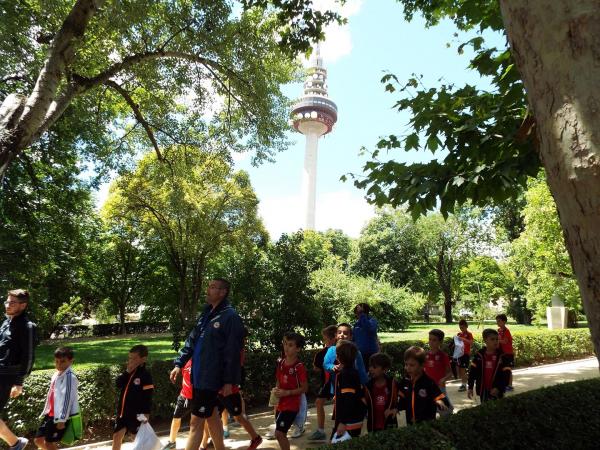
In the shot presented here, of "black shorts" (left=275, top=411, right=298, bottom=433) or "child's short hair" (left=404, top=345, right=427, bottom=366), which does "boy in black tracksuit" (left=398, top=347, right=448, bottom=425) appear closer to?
"child's short hair" (left=404, top=345, right=427, bottom=366)

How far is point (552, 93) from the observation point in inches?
66.7

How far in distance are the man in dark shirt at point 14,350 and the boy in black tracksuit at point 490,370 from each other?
6121 millimetres

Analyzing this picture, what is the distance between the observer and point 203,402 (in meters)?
4.39

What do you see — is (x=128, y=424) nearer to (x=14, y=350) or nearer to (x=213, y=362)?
(x=213, y=362)

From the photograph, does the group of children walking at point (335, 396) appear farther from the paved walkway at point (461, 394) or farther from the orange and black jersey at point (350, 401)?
the paved walkway at point (461, 394)

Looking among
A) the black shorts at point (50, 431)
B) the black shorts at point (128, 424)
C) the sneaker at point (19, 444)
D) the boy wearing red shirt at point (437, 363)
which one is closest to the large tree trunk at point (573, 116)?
the black shorts at point (128, 424)

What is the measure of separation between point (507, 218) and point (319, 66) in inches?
2395

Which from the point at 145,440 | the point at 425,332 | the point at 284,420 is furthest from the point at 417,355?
the point at 425,332

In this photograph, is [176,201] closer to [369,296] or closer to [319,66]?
[369,296]

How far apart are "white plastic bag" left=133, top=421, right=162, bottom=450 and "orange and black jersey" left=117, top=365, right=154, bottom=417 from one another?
0.23 m

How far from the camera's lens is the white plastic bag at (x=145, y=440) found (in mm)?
4559

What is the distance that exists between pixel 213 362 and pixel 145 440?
1193 mm

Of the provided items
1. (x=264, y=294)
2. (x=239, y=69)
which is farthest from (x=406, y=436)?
(x=239, y=69)

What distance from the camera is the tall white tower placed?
7975 centimetres
